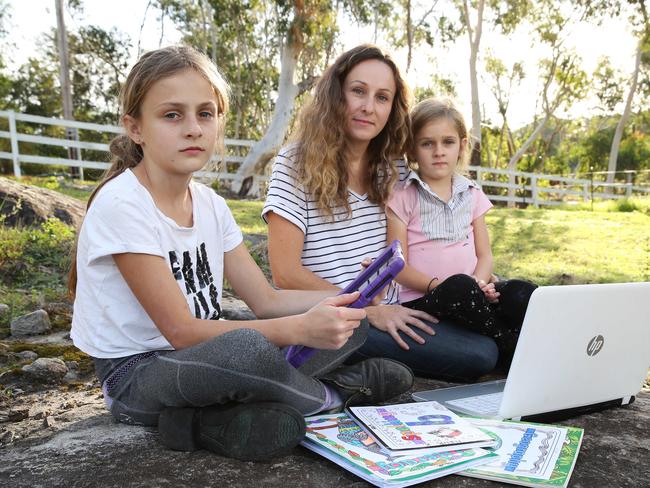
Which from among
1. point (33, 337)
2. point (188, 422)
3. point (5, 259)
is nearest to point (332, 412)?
point (188, 422)

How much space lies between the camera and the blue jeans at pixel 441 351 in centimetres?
223

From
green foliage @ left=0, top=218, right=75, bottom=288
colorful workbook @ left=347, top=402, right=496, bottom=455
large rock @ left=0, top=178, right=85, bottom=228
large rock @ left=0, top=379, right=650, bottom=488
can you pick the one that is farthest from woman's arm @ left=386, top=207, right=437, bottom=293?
large rock @ left=0, top=178, right=85, bottom=228

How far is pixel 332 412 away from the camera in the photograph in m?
1.76

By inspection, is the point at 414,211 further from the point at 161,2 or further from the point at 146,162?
the point at 161,2

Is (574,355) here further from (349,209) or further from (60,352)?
(60,352)

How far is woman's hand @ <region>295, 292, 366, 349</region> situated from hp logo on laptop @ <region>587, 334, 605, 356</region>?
0.73m

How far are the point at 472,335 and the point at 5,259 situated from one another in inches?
110

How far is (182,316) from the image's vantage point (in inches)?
59.7

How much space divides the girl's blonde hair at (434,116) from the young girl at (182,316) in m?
1.02

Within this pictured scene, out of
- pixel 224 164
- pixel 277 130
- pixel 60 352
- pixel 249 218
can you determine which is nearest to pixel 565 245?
pixel 249 218

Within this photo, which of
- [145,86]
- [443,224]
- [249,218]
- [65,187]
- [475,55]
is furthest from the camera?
[475,55]

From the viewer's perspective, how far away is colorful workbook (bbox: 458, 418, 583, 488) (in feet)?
4.58

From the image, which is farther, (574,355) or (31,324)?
(31,324)

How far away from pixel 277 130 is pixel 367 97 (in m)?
9.52
